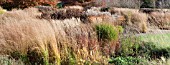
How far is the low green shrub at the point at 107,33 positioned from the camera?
1020 centimetres

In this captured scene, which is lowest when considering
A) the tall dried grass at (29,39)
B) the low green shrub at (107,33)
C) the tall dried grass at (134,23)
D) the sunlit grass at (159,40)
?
the tall dried grass at (134,23)

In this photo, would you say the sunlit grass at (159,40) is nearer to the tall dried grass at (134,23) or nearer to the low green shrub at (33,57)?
the tall dried grass at (134,23)

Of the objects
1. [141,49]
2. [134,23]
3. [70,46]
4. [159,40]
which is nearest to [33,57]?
[70,46]

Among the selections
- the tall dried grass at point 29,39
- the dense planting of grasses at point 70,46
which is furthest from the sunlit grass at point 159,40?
the tall dried grass at point 29,39

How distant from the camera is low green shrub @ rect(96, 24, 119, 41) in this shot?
10.2 metres

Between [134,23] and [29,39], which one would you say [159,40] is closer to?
[29,39]

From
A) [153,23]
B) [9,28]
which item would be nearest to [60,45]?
[9,28]

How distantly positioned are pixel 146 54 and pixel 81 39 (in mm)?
1768

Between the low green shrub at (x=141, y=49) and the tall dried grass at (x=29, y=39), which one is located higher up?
the tall dried grass at (x=29, y=39)

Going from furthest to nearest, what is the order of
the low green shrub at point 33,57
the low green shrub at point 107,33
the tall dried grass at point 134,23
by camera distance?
the tall dried grass at point 134,23, the low green shrub at point 107,33, the low green shrub at point 33,57

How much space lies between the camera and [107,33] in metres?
10.2

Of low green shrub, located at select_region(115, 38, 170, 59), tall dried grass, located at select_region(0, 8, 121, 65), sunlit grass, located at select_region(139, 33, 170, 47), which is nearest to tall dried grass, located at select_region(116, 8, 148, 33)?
sunlit grass, located at select_region(139, 33, 170, 47)

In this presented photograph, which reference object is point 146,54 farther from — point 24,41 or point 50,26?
point 24,41

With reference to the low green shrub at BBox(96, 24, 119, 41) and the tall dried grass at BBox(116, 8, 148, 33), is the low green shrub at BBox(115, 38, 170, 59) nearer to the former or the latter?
the low green shrub at BBox(96, 24, 119, 41)
